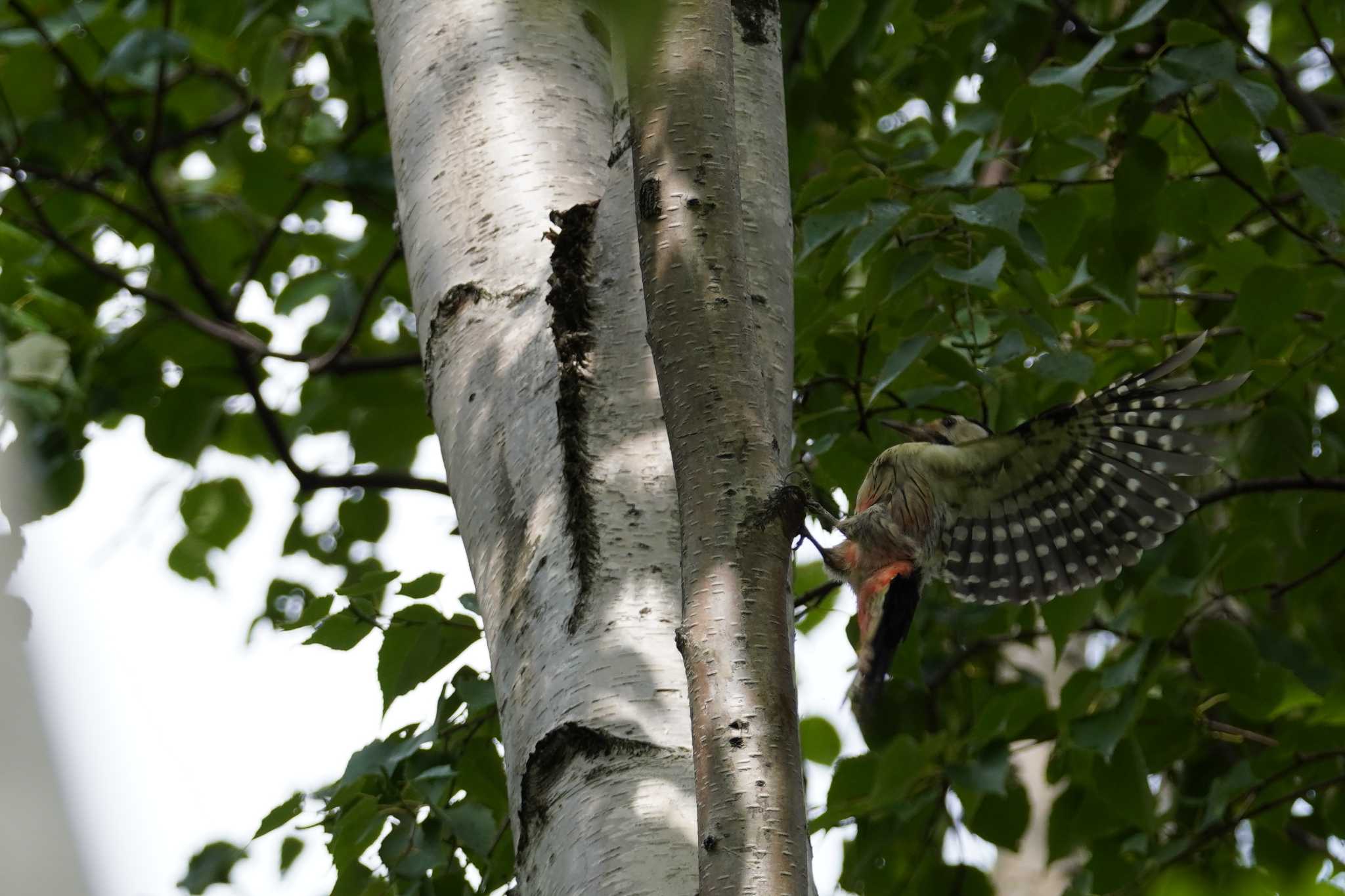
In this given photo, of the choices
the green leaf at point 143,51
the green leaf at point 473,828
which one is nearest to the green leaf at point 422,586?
the green leaf at point 473,828

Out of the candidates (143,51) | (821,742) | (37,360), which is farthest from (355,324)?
(821,742)

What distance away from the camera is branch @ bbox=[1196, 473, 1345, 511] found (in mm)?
3297

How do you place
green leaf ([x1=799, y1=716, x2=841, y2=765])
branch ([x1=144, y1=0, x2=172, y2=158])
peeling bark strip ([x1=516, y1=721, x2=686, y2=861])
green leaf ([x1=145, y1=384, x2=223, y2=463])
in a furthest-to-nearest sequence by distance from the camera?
green leaf ([x1=799, y1=716, x2=841, y2=765])
green leaf ([x1=145, y1=384, x2=223, y2=463])
branch ([x1=144, y1=0, x2=172, y2=158])
peeling bark strip ([x1=516, y1=721, x2=686, y2=861])

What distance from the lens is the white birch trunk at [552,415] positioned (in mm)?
1687

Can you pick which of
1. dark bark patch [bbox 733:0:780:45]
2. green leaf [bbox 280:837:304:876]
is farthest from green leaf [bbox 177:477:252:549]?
dark bark patch [bbox 733:0:780:45]

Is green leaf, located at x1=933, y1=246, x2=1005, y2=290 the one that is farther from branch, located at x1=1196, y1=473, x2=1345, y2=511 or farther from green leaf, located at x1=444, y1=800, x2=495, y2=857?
green leaf, located at x1=444, y1=800, x2=495, y2=857

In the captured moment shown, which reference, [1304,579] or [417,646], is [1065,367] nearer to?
[1304,579]

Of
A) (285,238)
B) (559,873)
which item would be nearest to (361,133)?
(285,238)

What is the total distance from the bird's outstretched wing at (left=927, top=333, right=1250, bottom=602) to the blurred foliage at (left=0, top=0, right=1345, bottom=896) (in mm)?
137

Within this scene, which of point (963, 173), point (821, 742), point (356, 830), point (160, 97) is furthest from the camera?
point (821, 742)

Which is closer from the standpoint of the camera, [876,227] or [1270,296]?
[876,227]

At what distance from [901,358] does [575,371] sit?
0.89 metres

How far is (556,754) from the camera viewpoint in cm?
173

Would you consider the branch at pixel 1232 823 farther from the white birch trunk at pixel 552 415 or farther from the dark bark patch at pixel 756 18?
the dark bark patch at pixel 756 18
